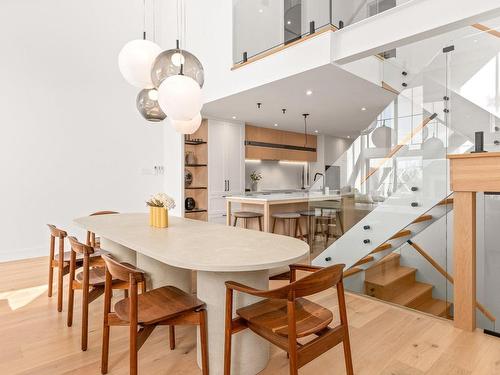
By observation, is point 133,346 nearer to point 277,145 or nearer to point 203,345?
point 203,345

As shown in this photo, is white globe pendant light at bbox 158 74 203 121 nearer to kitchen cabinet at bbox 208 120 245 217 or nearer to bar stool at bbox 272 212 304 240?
bar stool at bbox 272 212 304 240

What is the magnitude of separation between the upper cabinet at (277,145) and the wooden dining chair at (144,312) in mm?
5442

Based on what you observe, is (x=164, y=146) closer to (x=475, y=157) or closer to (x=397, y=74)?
(x=397, y=74)

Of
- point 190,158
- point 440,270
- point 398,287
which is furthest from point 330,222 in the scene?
point 190,158

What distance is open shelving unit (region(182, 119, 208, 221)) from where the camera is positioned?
6.24 m

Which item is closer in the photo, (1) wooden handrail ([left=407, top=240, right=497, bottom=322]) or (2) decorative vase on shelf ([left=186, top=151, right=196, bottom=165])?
(1) wooden handrail ([left=407, top=240, right=497, bottom=322])

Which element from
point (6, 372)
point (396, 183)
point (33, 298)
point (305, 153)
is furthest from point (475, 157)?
point (305, 153)

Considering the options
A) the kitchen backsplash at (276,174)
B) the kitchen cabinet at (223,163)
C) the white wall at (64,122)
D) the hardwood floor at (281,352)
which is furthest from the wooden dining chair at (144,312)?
the kitchen backsplash at (276,174)

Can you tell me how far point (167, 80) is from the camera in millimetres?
2045

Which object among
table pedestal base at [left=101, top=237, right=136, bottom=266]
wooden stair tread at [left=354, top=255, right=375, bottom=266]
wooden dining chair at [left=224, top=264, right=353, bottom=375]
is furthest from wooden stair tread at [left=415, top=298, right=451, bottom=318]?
table pedestal base at [left=101, top=237, right=136, bottom=266]

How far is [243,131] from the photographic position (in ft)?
22.8

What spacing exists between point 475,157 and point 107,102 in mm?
5315

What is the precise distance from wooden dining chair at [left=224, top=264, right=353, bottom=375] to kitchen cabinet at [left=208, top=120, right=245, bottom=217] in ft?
15.3

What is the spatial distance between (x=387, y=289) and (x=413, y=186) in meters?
1.16
